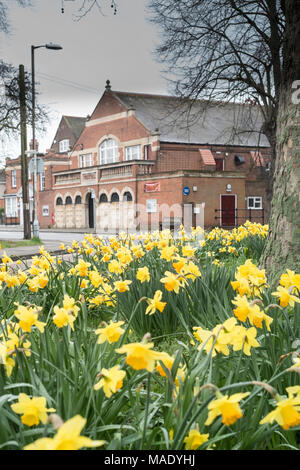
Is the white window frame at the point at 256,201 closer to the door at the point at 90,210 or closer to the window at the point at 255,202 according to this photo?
the window at the point at 255,202

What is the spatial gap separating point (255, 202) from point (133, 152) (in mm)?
10914

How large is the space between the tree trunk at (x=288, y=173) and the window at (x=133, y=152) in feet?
112

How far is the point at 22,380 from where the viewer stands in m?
1.80

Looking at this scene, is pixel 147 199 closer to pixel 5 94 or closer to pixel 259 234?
pixel 5 94

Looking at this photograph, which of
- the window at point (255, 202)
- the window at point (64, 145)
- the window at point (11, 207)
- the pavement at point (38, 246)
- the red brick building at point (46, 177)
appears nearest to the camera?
the pavement at point (38, 246)

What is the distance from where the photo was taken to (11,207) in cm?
5397

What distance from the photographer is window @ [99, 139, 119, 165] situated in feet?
136

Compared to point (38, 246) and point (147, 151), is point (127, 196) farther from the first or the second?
point (38, 246)

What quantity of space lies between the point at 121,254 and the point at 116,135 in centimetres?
3807

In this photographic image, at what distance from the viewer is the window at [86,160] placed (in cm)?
4362

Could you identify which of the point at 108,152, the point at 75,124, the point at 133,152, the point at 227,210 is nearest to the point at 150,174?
the point at 133,152

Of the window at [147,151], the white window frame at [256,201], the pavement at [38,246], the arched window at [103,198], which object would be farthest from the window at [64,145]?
the pavement at [38,246]

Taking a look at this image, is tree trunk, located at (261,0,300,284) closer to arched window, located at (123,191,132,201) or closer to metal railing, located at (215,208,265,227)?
metal railing, located at (215,208,265,227)
